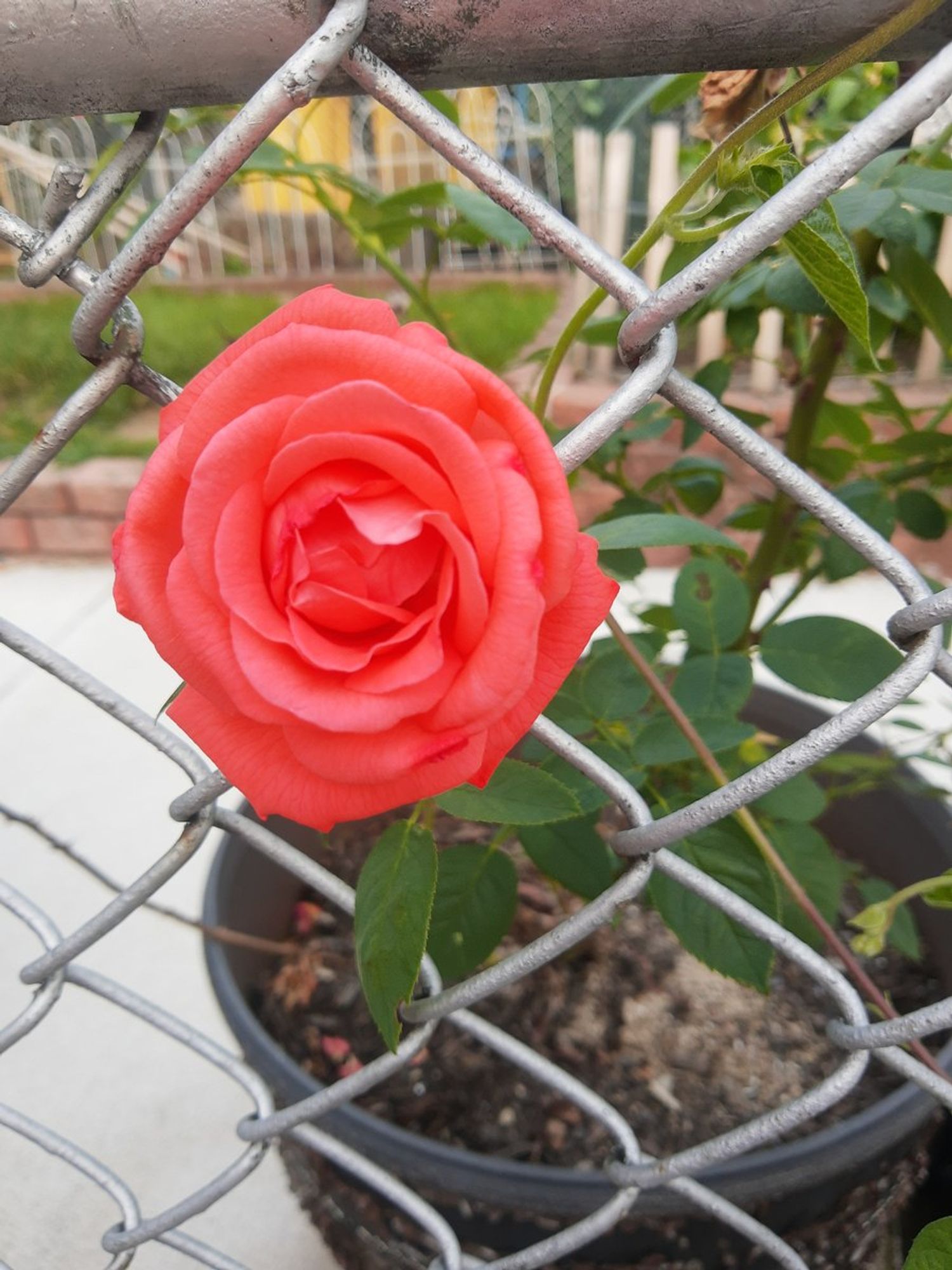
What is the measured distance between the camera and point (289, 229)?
3.83 m

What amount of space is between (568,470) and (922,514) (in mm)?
421

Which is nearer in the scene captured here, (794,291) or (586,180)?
(794,291)

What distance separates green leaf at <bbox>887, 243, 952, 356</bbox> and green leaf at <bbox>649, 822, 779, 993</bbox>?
249 mm

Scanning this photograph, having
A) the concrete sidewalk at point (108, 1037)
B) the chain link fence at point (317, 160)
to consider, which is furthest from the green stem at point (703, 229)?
the chain link fence at point (317, 160)

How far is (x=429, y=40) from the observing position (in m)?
0.20

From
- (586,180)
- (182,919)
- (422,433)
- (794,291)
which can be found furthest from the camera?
(586,180)

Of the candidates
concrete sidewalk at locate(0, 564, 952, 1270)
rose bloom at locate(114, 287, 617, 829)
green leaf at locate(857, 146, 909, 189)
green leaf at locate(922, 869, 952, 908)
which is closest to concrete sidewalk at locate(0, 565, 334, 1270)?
concrete sidewalk at locate(0, 564, 952, 1270)

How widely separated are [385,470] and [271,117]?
0.08 metres

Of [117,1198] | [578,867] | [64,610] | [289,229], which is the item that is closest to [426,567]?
[578,867]

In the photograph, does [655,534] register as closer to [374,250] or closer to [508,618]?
[508,618]

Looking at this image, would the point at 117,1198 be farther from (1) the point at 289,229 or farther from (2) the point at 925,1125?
(1) the point at 289,229

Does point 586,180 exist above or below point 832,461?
above

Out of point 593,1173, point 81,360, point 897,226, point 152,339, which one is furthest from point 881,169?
point 152,339

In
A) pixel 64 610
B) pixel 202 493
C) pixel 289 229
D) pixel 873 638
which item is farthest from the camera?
pixel 289 229
